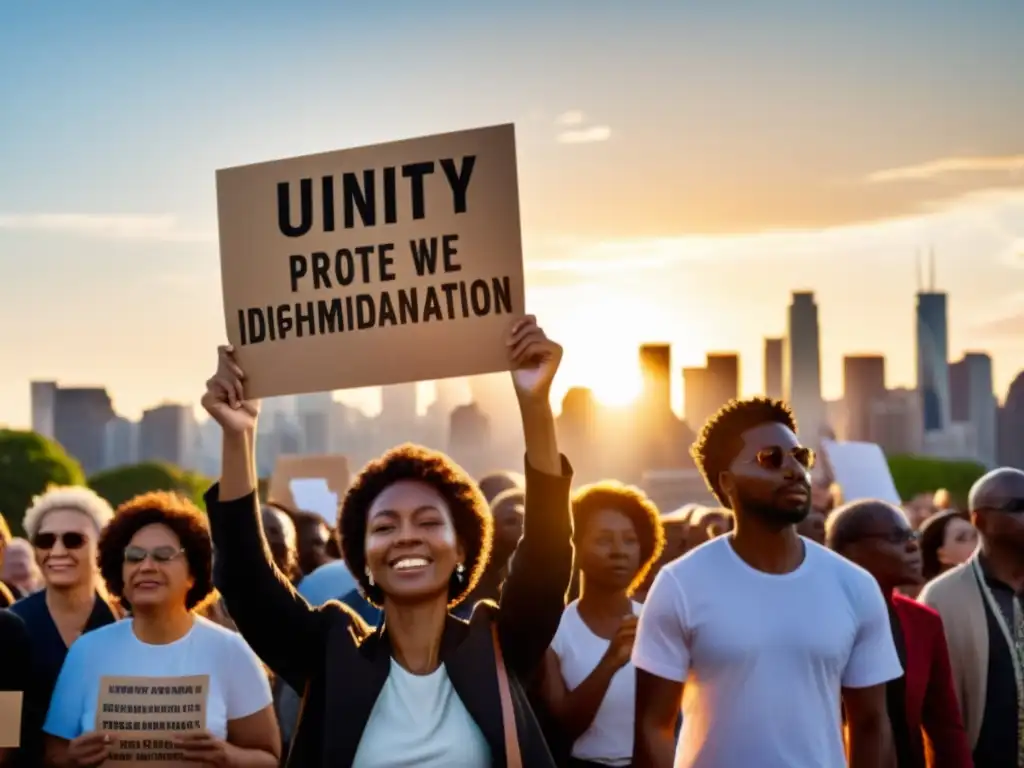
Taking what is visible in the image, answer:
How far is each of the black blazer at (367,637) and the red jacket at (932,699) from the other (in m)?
2.37

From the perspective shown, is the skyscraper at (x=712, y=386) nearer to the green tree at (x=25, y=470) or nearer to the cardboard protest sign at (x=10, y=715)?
the green tree at (x=25, y=470)

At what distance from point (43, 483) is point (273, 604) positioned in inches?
2200

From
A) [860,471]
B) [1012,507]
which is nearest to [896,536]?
[1012,507]

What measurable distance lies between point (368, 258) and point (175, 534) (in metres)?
1.61

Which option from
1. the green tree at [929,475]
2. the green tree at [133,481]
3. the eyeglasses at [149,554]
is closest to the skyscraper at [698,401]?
the green tree at [929,475]

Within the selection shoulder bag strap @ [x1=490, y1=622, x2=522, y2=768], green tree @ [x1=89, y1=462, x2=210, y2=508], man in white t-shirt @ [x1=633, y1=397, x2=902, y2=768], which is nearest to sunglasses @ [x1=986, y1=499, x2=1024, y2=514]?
man in white t-shirt @ [x1=633, y1=397, x2=902, y2=768]

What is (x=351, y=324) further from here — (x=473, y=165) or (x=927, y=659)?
(x=927, y=659)

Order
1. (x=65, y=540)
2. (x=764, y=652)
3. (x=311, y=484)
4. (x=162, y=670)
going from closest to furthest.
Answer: (x=764, y=652)
(x=162, y=670)
(x=65, y=540)
(x=311, y=484)

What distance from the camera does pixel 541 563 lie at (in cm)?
467

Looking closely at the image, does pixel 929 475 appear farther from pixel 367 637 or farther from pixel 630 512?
pixel 367 637

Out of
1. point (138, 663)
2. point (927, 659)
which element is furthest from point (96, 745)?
point (927, 659)

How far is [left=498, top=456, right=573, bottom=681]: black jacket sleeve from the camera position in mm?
4668

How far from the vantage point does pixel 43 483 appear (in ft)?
193

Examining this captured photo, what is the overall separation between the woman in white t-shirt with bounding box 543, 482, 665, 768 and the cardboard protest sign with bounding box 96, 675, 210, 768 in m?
1.27
